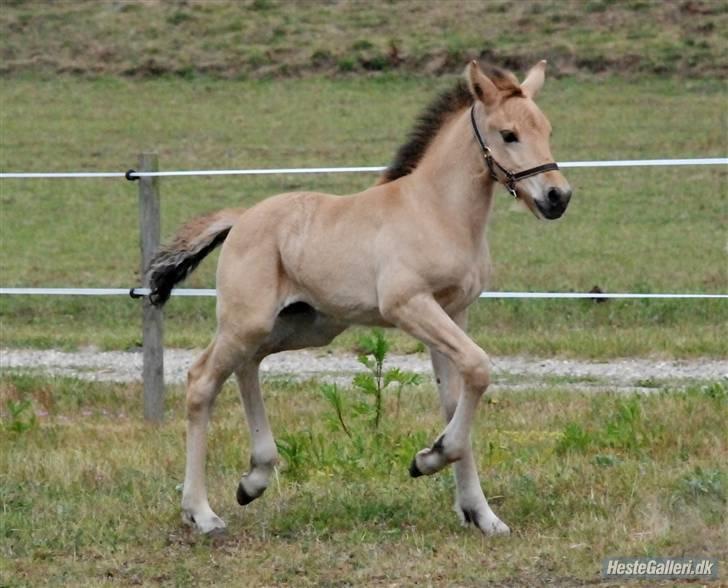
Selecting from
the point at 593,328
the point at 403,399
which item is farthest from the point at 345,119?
the point at 403,399

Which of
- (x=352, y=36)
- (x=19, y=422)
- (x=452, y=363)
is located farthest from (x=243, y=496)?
(x=352, y=36)

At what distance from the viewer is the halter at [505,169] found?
6395mm

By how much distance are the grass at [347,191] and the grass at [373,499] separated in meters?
3.54

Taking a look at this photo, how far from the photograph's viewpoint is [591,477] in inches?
292

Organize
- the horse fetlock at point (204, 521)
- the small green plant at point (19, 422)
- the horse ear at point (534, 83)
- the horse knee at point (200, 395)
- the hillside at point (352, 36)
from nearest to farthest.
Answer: the horse ear at point (534, 83) → the horse fetlock at point (204, 521) → the horse knee at point (200, 395) → the small green plant at point (19, 422) → the hillside at point (352, 36)

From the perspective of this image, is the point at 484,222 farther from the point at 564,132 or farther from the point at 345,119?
the point at 345,119

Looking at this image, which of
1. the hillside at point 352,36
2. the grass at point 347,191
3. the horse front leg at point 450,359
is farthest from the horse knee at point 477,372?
the hillside at point 352,36

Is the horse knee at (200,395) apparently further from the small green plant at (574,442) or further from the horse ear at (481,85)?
the small green plant at (574,442)

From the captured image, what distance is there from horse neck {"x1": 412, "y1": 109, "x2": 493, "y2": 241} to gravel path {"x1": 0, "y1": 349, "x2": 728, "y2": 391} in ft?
13.5

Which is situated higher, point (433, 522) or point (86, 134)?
point (433, 522)

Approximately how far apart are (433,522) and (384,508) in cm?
25

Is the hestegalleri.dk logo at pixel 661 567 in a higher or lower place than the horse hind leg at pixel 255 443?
higher

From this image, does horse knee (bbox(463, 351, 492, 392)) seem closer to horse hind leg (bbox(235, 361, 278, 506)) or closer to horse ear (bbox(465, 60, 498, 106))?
horse ear (bbox(465, 60, 498, 106))

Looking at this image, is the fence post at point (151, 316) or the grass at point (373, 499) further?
the fence post at point (151, 316)
